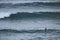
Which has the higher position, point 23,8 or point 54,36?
point 23,8

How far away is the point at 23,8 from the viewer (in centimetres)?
75

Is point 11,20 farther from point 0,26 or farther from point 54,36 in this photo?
point 54,36

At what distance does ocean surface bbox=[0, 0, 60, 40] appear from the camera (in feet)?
2.39

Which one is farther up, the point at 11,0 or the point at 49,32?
the point at 11,0


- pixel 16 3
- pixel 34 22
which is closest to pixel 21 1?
pixel 16 3

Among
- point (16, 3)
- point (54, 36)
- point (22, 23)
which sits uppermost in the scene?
point (16, 3)

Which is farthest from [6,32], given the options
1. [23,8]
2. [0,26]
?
[23,8]

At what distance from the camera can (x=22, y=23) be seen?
0.74 m

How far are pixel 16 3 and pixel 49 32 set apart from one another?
0.79ft

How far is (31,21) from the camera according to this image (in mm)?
742

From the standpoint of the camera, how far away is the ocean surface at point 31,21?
0.73 meters

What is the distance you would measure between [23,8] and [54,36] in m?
0.23

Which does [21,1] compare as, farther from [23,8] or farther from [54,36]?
[54,36]

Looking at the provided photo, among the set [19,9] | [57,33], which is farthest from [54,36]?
[19,9]
